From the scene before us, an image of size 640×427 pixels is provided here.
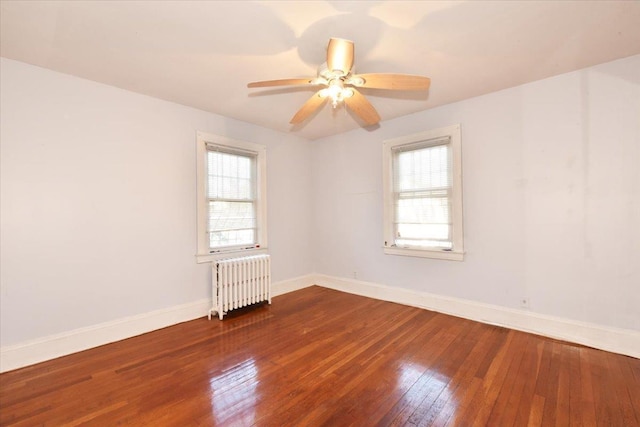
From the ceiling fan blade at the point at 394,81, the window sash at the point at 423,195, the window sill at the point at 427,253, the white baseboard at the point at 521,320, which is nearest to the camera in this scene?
the ceiling fan blade at the point at 394,81

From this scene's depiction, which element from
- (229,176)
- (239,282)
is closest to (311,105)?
(229,176)

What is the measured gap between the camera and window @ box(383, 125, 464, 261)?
3.47m

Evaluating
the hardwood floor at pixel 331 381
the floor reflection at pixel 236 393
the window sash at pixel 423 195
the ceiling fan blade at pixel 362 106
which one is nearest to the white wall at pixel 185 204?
the window sash at pixel 423 195

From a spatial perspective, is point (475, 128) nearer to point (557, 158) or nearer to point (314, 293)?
point (557, 158)

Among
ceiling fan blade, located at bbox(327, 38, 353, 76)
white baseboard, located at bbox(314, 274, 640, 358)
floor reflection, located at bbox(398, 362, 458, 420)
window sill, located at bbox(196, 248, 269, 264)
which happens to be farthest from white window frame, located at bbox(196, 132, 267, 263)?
floor reflection, located at bbox(398, 362, 458, 420)

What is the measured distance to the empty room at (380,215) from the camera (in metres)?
1.92

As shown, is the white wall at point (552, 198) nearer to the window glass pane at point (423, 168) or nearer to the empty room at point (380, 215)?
the empty room at point (380, 215)

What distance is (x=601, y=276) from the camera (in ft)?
8.60

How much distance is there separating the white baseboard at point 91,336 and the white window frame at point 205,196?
0.68m

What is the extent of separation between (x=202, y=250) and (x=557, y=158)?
4.28m

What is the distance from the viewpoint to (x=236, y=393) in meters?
2.00

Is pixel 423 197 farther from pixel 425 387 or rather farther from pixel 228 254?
pixel 228 254

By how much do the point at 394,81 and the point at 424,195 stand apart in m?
1.99

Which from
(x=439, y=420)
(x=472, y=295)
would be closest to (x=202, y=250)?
(x=439, y=420)
